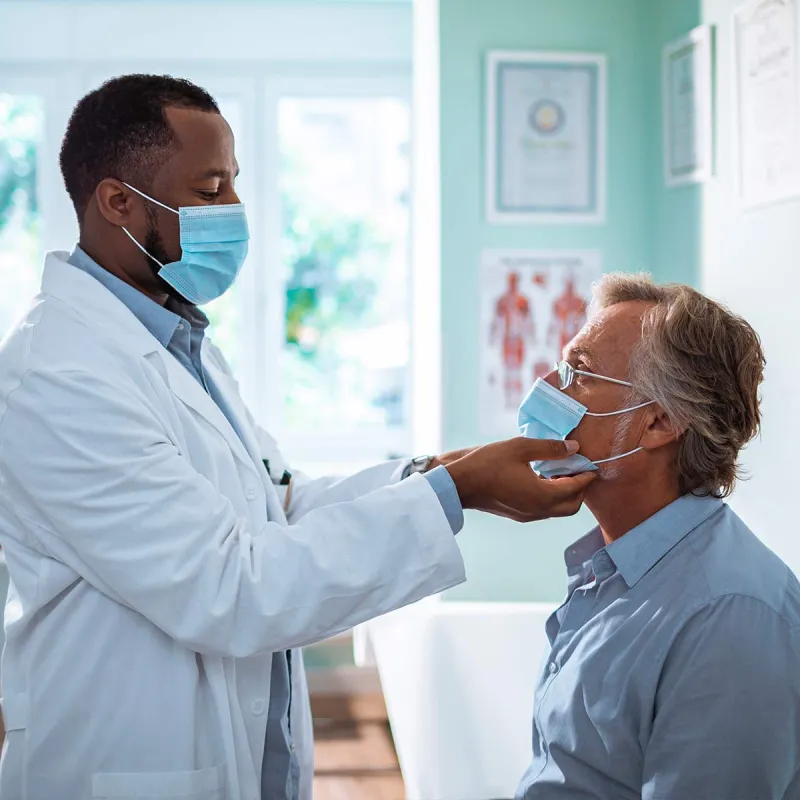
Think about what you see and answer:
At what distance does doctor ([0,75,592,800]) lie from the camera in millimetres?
1138

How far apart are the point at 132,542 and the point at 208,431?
0.26 metres

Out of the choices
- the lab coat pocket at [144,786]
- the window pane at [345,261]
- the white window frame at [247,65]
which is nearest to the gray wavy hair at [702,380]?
the lab coat pocket at [144,786]

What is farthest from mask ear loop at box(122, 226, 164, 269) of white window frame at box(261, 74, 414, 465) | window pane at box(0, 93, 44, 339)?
window pane at box(0, 93, 44, 339)

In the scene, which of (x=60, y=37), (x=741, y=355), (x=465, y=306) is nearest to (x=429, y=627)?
(x=465, y=306)

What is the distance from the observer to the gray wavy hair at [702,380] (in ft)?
4.37

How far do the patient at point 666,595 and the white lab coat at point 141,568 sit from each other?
0.26 metres

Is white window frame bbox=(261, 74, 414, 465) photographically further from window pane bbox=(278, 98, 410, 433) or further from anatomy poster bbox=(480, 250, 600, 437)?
anatomy poster bbox=(480, 250, 600, 437)

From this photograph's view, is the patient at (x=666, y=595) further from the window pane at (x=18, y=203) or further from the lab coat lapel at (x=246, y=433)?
the window pane at (x=18, y=203)

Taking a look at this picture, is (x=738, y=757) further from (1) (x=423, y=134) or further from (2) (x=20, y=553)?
→ (1) (x=423, y=134)

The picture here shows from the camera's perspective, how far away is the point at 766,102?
2131mm

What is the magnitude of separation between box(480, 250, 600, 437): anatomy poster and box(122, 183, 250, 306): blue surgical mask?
1528 millimetres

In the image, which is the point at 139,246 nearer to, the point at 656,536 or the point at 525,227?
the point at 656,536


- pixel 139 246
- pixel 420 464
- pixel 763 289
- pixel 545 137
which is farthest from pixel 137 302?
pixel 545 137

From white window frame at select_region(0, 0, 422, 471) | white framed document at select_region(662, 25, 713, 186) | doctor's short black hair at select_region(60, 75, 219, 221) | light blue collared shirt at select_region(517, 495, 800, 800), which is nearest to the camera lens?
light blue collared shirt at select_region(517, 495, 800, 800)
